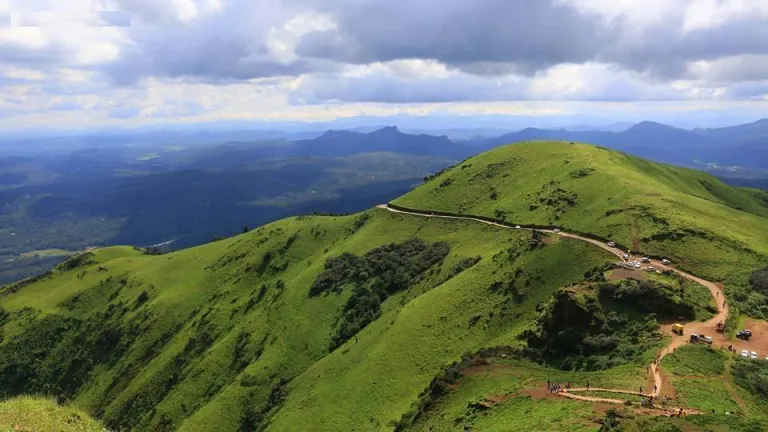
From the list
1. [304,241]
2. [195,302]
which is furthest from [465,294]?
[195,302]

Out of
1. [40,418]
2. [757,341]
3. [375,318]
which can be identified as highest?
[40,418]

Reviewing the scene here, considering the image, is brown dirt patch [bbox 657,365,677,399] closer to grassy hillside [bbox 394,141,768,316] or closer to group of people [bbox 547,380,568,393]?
group of people [bbox 547,380,568,393]

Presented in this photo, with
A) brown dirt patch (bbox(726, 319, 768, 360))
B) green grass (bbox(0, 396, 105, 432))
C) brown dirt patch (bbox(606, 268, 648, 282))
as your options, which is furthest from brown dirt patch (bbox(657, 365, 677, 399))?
green grass (bbox(0, 396, 105, 432))

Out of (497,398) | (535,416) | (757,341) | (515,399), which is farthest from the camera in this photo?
(757,341)

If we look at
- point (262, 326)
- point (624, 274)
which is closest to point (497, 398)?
point (624, 274)

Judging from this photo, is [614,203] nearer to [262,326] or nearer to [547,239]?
[547,239]

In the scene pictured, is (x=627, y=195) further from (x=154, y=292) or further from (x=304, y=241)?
(x=154, y=292)

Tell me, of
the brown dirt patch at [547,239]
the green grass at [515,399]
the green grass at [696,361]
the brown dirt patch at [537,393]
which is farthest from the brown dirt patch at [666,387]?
the brown dirt patch at [547,239]
